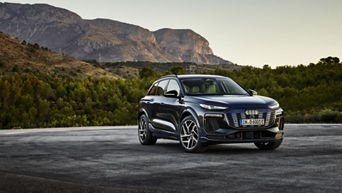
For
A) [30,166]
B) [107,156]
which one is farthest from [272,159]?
[30,166]

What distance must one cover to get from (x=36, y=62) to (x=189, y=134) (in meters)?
91.5

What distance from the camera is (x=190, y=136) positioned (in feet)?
38.8

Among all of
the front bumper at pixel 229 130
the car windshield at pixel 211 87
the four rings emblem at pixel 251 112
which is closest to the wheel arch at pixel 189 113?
the front bumper at pixel 229 130

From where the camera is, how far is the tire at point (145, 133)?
548 inches

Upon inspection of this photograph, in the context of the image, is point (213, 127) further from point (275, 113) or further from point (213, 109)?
point (275, 113)

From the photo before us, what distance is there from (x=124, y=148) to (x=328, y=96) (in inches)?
1331

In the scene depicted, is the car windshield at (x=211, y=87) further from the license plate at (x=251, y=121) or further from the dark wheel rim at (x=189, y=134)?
the license plate at (x=251, y=121)

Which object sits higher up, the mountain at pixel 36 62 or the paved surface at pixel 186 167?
the mountain at pixel 36 62

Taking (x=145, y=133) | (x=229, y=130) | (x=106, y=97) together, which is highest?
(x=229, y=130)

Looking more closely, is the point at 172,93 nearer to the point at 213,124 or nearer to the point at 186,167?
the point at 213,124

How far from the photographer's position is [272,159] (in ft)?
33.9

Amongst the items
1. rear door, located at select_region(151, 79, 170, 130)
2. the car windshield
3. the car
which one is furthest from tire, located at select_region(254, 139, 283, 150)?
rear door, located at select_region(151, 79, 170, 130)

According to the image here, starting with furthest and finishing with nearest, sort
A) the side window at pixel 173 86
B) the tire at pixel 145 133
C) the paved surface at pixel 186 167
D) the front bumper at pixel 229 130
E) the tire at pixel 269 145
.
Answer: the tire at pixel 145 133 < the side window at pixel 173 86 < the tire at pixel 269 145 < the front bumper at pixel 229 130 < the paved surface at pixel 186 167

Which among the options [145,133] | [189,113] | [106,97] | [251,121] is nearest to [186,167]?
[251,121]
